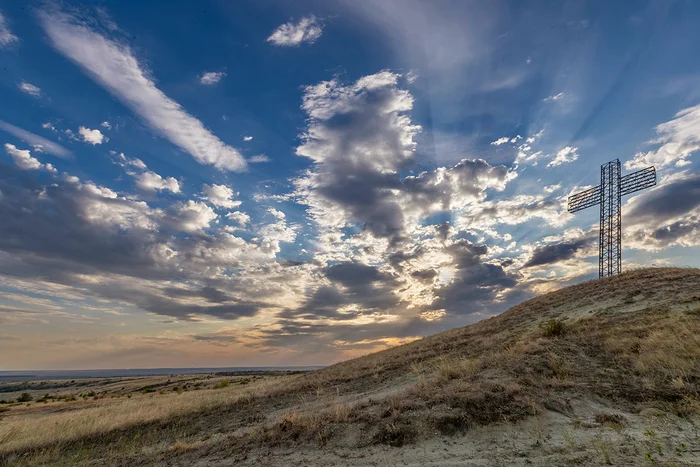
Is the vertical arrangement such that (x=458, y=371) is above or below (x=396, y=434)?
above

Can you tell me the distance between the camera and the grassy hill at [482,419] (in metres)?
8.84

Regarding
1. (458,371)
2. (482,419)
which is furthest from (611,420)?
(458,371)

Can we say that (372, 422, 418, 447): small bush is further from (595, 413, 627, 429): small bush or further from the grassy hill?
(595, 413, 627, 429): small bush

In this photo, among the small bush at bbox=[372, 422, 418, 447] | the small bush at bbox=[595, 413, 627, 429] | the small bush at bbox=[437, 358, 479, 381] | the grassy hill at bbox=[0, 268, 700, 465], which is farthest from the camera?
the small bush at bbox=[437, 358, 479, 381]

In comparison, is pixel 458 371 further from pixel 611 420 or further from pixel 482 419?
pixel 611 420

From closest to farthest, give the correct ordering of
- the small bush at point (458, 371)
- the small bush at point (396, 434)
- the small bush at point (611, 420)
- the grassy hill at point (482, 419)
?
the grassy hill at point (482, 419) < the small bush at point (611, 420) < the small bush at point (396, 434) < the small bush at point (458, 371)

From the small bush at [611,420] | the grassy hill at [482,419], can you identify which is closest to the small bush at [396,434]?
the grassy hill at [482,419]

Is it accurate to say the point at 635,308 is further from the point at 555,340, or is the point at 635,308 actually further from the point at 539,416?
the point at 539,416

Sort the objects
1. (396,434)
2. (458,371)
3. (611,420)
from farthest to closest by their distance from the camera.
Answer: (458,371) < (396,434) < (611,420)

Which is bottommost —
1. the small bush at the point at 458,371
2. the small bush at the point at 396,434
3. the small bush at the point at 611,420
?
the small bush at the point at 396,434

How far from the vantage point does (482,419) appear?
1016cm

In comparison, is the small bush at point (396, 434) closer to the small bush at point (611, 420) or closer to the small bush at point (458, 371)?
the small bush at point (458, 371)

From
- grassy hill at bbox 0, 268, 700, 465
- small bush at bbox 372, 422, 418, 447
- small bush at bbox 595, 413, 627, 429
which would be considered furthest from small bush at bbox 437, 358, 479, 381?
small bush at bbox 595, 413, 627, 429

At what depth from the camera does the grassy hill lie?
884 cm
